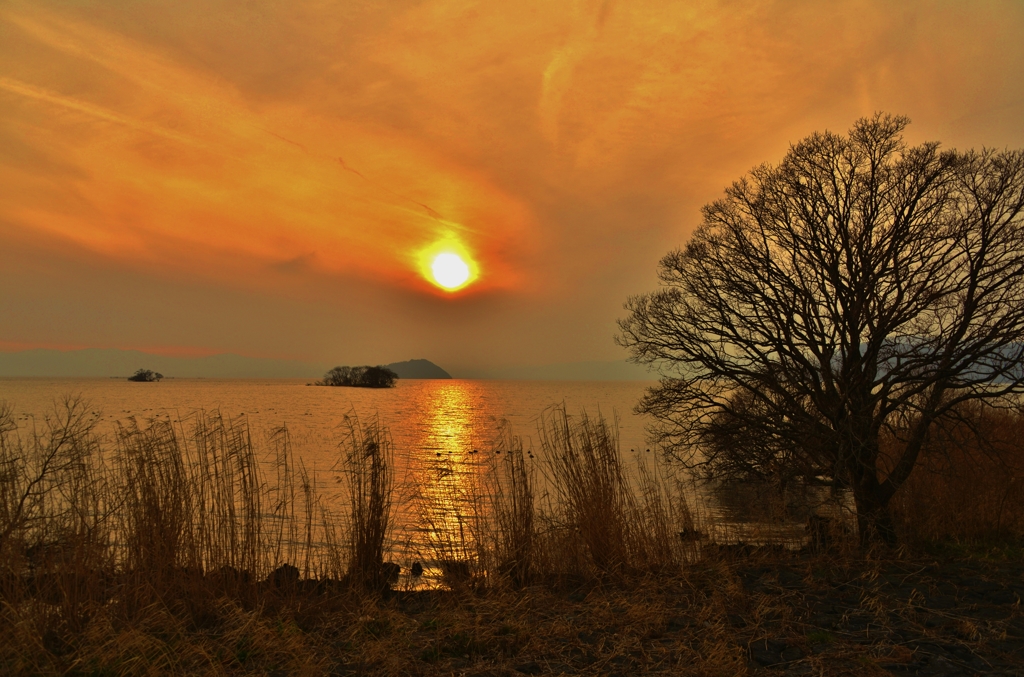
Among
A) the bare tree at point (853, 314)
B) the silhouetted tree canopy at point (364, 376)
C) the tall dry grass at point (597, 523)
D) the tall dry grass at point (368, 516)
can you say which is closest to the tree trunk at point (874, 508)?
the bare tree at point (853, 314)

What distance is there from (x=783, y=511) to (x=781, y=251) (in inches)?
183

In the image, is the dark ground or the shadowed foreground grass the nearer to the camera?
the dark ground

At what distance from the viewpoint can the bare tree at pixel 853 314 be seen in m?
9.30

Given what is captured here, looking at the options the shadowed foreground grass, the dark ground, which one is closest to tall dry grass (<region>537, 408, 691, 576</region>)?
the shadowed foreground grass

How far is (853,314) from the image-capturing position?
10.1m

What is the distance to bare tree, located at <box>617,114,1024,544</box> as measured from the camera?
930 cm

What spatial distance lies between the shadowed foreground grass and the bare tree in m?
2.00

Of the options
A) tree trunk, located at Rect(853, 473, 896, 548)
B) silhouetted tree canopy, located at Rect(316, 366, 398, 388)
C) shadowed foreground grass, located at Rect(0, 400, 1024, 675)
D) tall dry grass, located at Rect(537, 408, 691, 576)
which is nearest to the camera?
shadowed foreground grass, located at Rect(0, 400, 1024, 675)

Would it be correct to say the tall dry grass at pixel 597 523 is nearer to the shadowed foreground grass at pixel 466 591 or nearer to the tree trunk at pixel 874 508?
the shadowed foreground grass at pixel 466 591

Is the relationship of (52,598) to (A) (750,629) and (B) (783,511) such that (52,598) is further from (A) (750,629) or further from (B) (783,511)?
(B) (783,511)

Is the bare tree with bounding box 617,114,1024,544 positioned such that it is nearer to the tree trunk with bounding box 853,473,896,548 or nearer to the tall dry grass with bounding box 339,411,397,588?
the tree trunk with bounding box 853,473,896,548

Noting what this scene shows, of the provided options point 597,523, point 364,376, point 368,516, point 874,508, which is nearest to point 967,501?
point 874,508

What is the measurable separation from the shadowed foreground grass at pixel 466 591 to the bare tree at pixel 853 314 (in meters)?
2.00

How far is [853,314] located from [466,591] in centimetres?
767
